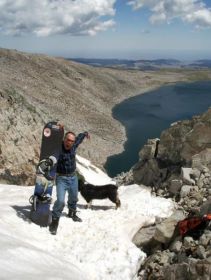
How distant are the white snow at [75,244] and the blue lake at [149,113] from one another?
54.0 metres

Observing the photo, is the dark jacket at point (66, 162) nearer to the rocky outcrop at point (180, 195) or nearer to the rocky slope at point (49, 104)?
the rocky outcrop at point (180, 195)

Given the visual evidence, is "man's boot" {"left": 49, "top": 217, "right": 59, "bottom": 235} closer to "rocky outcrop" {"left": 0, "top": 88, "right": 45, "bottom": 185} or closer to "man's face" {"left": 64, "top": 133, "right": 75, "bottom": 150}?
"man's face" {"left": 64, "top": 133, "right": 75, "bottom": 150}

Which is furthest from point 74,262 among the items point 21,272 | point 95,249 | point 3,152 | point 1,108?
point 1,108

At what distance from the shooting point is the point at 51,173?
46.8ft

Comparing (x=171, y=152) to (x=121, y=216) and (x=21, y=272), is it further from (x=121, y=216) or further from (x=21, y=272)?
(x=21, y=272)

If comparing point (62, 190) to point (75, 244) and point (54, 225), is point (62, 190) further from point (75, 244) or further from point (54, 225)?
point (75, 244)

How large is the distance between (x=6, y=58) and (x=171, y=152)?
11648 cm

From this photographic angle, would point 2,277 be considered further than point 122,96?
No

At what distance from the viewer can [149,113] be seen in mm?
134125

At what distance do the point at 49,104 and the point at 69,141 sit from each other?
315 feet

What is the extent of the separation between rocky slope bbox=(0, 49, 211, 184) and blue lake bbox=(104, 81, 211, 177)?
2732 millimetres

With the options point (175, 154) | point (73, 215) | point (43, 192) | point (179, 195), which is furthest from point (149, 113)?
point (43, 192)

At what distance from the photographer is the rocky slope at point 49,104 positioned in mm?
25125

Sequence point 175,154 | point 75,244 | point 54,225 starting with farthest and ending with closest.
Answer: point 175,154, point 54,225, point 75,244
